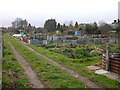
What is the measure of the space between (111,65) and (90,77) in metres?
2.01

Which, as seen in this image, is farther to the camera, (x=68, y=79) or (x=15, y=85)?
(x=68, y=79)

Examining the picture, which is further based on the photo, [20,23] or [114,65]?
[20,23]

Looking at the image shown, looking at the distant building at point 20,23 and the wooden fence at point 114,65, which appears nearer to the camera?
the wooden fence at point 114,65

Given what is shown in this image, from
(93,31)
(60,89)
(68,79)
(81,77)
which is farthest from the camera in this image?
(93,31)

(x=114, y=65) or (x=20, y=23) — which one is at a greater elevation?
(x=20, y=23)

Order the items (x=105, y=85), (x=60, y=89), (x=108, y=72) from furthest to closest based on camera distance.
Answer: (x=108, y=72) → (x=105, y=85) → (x=60, y=89)

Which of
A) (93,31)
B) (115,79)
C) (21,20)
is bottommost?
(115,79)

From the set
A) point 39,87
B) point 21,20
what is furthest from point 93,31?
point 21,20

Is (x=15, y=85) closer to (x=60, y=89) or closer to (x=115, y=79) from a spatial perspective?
(x=60, y=89)

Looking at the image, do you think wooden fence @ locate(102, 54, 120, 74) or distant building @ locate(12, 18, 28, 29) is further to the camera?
distant building @ locate(12, 18, 28, 29)

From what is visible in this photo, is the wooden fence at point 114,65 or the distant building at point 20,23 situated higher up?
the distant building at point 20,23

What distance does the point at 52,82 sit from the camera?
6.89 metres

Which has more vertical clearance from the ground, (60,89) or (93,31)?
(93,31)

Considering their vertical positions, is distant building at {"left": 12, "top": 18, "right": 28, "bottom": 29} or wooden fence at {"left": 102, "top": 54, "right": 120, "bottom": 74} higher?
distant building at {"left": 12, "top": 18, "right": 28, "bottom": 29}
